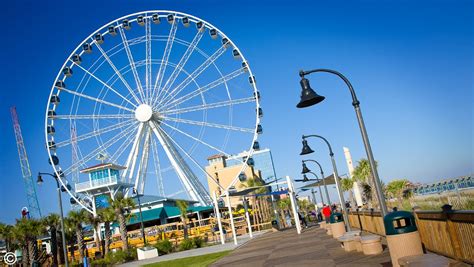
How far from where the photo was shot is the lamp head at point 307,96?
8.91m

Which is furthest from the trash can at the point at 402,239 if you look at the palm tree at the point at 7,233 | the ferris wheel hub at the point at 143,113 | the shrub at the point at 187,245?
the palm tree at the point at 7,233

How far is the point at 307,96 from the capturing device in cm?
898

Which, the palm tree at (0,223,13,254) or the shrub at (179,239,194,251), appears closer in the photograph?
the shrub at (179,239,194,251)

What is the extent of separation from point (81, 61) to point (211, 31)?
1200 cm

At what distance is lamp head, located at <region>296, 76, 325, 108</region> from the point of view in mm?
8914

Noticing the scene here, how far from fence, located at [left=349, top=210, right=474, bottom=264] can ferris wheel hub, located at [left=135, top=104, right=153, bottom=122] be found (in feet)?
104

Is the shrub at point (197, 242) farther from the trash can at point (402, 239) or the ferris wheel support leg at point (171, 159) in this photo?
the trash can at point (402, 239)

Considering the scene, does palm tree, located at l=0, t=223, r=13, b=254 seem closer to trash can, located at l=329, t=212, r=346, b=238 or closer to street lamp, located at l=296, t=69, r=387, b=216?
trash can, located at l=329, t=212, r=346, b=238

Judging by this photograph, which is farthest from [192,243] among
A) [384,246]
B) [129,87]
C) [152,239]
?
[384,246]

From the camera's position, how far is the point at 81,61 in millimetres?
40781

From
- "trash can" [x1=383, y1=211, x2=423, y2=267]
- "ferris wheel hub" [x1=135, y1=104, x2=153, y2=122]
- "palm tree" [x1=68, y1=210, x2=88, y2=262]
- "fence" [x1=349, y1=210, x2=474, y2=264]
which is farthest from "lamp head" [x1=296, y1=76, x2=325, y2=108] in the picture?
"palm tree" [x1=68, y1=210, x2=88, y2=262]

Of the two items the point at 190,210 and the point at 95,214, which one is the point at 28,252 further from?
the point at 190,210

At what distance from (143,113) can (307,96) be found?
1266 inches

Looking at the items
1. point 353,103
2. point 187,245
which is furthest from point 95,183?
point 353,103
